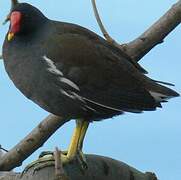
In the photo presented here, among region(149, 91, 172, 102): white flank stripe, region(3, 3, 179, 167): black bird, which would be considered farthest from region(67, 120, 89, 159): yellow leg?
region(149, 91, 172, 102): white flank stripe

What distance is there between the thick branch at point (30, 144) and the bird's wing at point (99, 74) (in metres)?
0.18

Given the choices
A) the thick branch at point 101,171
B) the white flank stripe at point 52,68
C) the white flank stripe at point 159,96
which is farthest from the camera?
the white flank stripe at point 159,96

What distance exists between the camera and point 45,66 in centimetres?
226

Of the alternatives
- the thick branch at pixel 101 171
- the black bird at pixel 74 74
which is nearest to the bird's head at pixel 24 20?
the black bird at pixel 74 74

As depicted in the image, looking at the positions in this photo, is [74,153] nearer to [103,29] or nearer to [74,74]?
[74,74]

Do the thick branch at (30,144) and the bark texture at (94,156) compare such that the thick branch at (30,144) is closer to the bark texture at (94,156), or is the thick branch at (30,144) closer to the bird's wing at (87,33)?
the bark texture at (94,156)

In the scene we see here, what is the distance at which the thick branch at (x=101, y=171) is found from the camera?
2132 mm

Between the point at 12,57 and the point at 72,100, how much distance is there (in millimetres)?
276

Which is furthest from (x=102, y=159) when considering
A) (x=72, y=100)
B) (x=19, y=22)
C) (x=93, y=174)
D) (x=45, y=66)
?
(x=19, y=22)

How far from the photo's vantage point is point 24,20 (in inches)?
94.2

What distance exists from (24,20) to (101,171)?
0.62 m

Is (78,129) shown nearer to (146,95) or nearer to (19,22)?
(146,95)

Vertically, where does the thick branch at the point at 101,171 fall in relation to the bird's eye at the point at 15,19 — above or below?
below

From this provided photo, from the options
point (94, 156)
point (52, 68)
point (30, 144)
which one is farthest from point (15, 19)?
point (94, 156)
